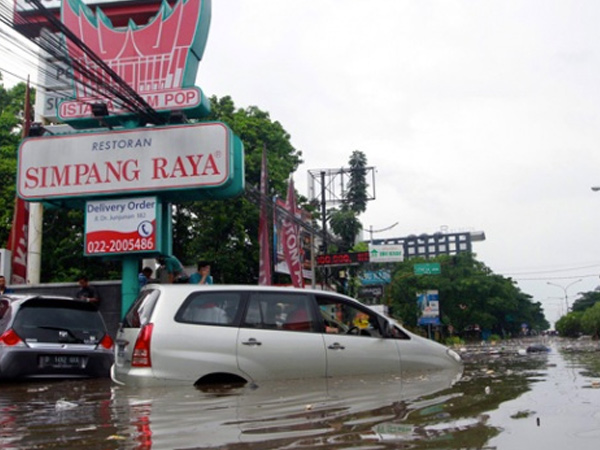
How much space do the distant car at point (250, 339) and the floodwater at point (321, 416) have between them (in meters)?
0.19

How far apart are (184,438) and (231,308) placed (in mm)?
2721

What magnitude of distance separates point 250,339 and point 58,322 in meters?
3.31

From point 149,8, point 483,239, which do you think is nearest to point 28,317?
point 149,8

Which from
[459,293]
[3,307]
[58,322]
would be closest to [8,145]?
[3,307]

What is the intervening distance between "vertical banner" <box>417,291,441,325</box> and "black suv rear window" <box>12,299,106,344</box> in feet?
176

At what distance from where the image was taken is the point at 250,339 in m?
6.90

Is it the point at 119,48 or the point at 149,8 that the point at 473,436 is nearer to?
the point at 119,48

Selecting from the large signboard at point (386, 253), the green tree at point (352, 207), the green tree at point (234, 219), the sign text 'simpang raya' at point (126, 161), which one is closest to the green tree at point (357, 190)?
the green tree at point (352, 207)

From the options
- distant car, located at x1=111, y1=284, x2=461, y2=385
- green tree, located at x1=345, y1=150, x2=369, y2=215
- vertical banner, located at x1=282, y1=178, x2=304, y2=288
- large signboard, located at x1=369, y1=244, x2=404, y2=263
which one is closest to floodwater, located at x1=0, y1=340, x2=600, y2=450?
distant car, located at x1=111, y1=284, x2=461, y2=385

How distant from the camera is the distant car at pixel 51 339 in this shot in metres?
8.26

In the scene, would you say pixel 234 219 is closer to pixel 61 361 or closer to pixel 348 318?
pixel 61 361

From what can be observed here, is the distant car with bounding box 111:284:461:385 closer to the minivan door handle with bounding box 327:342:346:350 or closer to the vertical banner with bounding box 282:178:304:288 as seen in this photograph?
the minivan door handle with bounding box 327:342:346:350

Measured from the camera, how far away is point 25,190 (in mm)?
15398

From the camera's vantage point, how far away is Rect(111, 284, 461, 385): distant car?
6676 millimetres
